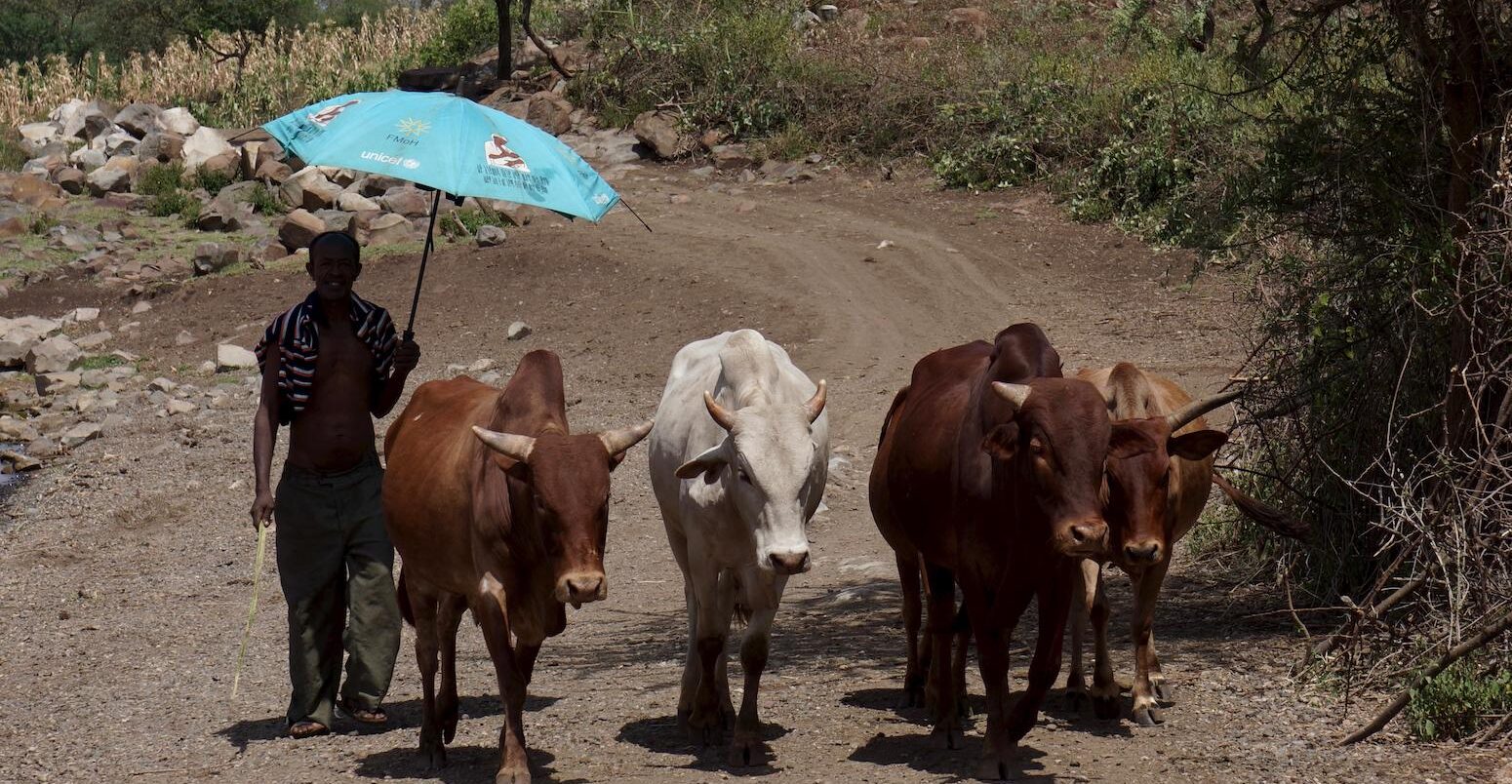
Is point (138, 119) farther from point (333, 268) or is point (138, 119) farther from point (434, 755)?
point (434, 755)

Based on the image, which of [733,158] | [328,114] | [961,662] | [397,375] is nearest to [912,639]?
[961,662]

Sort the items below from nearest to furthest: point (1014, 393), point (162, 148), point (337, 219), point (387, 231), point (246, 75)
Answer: point (1014, 393)
point (387, 231)
point (337, 219)
point (162, 148)
point (246, 75)

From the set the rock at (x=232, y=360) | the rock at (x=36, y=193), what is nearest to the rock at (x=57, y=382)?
the rock at (x=232, y=360)

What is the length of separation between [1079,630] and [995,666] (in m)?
1.09

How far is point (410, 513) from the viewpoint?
625cm

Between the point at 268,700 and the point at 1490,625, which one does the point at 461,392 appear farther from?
the point at 1490,625

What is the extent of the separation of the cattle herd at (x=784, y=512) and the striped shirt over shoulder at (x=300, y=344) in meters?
0.41

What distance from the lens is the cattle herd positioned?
529 centimetres

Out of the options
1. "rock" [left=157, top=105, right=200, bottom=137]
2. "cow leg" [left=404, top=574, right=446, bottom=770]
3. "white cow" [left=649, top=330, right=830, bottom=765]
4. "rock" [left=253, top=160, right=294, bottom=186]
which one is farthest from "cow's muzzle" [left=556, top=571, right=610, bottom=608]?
"rock" [left=157, top=105, right=200, bottom=137]

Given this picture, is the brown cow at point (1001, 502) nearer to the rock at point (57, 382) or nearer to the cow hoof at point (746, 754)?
the cow hoof at point (746, 754)

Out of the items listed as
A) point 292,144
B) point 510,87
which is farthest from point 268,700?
point 510,87

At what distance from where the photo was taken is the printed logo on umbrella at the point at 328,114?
22.2ft

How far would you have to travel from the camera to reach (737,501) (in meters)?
5.87

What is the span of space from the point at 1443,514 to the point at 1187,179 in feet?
39.2
